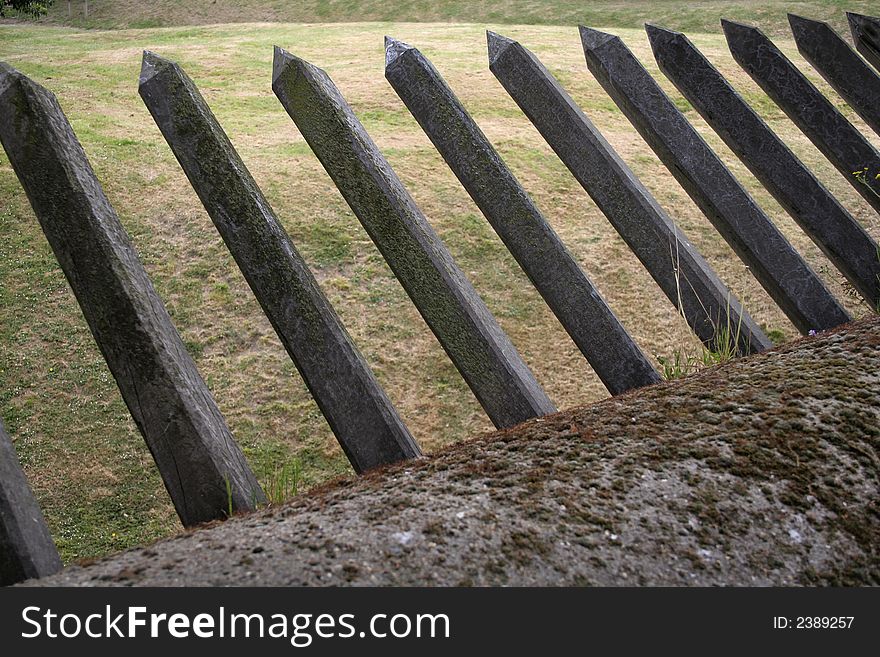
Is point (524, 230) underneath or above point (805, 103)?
underneath

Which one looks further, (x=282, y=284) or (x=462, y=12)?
(x=462, y=12)

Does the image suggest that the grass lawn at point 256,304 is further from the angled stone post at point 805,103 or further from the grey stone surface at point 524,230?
the angled stone post at point 805,103

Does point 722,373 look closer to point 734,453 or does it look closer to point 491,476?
point 734,453

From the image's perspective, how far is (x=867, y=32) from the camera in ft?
10.5

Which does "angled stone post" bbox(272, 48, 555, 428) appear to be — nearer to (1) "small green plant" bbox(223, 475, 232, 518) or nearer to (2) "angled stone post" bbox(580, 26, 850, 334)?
(1) "small green plant" bbox(223, 475, 232, 518)

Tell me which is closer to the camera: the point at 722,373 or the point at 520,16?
the point at 722,373

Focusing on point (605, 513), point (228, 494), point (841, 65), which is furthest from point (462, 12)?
point (605, 513)

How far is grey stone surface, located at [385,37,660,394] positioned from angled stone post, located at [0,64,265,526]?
0.98m

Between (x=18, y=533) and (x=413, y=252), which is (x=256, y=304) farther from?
(x=18, y=533)

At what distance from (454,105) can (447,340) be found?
29.3 inches

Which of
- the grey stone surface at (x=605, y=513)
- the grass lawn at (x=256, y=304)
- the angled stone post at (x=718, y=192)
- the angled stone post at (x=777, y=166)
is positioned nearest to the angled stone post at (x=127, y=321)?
the grey stone surface at (x=605, y=513)

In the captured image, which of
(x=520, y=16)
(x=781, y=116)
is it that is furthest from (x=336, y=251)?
(x=520, y=16)

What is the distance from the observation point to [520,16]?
21031 millimetres

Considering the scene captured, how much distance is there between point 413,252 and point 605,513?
946 mm
